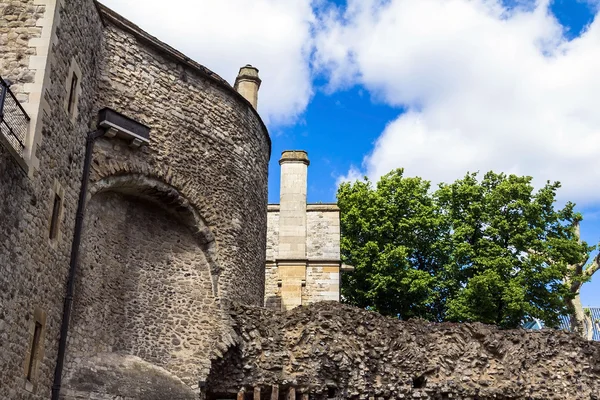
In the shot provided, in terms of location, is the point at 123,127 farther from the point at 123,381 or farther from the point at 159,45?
the point at 123,381

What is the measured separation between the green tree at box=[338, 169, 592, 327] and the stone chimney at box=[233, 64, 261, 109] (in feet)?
34.7

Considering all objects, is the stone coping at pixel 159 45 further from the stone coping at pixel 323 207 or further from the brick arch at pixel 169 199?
the stone coping at pixel 323 207

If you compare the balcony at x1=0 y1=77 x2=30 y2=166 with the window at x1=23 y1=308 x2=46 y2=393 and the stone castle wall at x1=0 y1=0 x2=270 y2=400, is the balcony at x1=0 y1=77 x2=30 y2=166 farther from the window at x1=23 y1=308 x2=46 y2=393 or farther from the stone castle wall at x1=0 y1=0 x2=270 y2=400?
the window at x1=23 y1=308 x2=46 y2=393

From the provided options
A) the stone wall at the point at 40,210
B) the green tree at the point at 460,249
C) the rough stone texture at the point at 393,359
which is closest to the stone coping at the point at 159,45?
the stone wall at the point at 40,210

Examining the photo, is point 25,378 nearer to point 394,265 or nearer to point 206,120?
point 206,120

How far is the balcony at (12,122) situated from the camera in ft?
31.8

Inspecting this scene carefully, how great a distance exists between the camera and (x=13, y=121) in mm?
10328

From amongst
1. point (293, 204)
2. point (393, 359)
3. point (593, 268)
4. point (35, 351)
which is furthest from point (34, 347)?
point (593, 268)

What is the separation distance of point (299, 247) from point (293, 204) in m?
1.70

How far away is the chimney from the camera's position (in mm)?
25766

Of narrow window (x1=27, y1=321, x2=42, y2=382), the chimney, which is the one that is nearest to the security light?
narrow window (x1=27, y1=321, x2=42, y2=382)

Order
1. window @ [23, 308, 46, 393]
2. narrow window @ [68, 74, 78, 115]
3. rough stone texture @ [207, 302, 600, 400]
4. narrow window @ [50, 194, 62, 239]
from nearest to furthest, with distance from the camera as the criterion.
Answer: window @ [23, 308, 46, 393] → narrow window @ [50, 194, 62, 239] → narrow window @ [68, 74, 78, 115] → rough stone texture @ [207, 302, 600, 400]

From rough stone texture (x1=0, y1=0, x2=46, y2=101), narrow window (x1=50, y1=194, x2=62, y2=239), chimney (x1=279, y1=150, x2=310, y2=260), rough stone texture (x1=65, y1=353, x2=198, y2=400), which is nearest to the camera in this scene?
rough stone texture (x1=0, y1=0, x2=46, y2=101)

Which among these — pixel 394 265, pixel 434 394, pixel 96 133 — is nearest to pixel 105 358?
pixel 96 133
